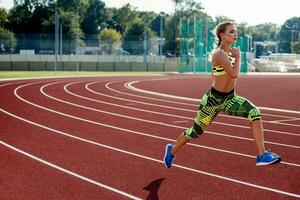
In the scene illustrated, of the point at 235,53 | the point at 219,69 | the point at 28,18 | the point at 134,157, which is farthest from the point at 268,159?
the point at 28,18

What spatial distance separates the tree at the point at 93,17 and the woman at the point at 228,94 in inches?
4018

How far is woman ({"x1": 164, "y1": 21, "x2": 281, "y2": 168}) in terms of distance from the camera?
541 centimetres

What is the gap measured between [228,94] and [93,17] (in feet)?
350

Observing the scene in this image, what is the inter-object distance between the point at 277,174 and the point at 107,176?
7.54 feet

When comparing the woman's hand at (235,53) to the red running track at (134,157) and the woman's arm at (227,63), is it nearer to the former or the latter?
the woman's arm at (227,63)

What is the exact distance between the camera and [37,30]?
9094 centimetres

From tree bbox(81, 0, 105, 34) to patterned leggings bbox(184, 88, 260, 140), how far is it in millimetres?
101982

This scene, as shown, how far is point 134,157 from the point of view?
732 centimetres

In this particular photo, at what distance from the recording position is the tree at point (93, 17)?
107m

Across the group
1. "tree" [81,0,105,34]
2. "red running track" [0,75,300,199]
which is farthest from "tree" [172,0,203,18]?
"red running track" [0,75,300,199]

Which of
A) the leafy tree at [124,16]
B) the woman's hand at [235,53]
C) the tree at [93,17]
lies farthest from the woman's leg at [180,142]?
the leafy tree at [124,16]

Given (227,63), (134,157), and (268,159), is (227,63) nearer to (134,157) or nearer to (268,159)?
(268,159)

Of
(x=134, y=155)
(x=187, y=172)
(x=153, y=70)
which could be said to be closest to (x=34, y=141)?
(x=134, y=155)

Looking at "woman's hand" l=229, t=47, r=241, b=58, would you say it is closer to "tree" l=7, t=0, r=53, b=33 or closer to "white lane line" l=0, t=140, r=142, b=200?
"white lane line" l=0, t=140, r=142, b=200
